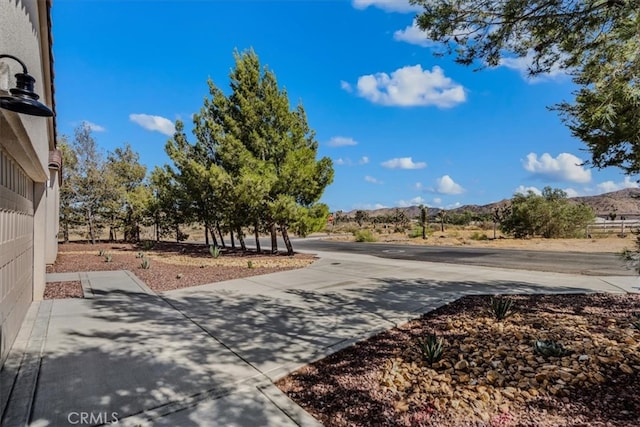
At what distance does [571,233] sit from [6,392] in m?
31.7

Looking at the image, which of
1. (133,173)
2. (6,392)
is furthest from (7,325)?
(133,173)

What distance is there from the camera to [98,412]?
9.36 feet

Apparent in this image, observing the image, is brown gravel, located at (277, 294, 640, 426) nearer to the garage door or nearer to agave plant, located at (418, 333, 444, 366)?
agave plant, located at (418, 333, 444, 366)

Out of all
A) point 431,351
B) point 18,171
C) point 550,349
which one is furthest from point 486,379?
point 18,171

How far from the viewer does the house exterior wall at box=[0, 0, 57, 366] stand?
2869 millimetres

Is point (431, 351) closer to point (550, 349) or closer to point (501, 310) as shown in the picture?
point (550, 349)

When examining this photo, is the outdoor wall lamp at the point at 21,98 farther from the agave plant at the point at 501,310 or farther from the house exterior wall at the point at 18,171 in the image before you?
the agave plant at the point at 501,310

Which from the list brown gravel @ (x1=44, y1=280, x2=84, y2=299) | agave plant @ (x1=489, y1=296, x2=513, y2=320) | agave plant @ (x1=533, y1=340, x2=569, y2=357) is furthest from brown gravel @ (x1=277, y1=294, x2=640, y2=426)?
brown gravel @ (x1=44, y1=280, x2=84, y2=299)

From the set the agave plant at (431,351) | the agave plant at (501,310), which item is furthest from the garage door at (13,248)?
the agave plant at (501,310)

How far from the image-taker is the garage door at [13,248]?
3.65 meters

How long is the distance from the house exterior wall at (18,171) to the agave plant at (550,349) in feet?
17.6

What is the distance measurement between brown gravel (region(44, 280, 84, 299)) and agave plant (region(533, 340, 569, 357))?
25.9 ft

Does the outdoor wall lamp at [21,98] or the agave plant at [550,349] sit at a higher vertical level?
the outdoor wall lamp at [21,98]

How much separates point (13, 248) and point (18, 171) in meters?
1.18
